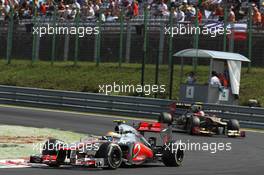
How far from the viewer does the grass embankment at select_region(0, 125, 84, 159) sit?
1477 cm

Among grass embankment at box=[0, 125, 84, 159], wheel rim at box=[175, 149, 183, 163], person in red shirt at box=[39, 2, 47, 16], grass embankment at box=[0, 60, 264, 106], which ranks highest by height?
person in red shirt at box=[39, 2, 47, 16]

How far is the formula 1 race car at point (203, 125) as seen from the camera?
21.0 metres

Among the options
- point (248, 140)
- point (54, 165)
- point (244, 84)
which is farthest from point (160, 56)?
point (54, 165)

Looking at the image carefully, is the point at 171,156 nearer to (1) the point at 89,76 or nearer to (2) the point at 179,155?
(2) the point at 179,155

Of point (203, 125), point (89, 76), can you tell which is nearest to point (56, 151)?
point (203, 125)

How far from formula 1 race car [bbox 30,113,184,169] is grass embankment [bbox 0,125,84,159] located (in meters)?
1.56

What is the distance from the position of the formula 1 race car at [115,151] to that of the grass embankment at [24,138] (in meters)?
1.56

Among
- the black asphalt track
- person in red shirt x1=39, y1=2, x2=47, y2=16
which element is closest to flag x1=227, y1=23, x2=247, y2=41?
the black asphalt track

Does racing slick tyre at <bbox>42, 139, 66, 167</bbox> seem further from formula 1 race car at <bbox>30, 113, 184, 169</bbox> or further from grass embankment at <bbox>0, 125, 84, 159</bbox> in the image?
grass embankment at <bbox>0, 125, 84, 159</bbox>

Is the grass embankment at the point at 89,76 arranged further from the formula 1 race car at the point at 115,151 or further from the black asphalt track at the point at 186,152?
the formula 1 race car at the point at 115,151

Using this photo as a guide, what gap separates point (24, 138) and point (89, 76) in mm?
15288

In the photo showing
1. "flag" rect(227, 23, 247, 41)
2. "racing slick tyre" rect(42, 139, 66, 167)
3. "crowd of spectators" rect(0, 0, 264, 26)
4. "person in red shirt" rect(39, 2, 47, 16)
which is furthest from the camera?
"person in red shirt" rect(39, 2, 47, 16)

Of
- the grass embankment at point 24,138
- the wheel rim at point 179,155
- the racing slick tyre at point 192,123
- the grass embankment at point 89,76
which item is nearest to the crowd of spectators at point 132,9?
the grass embankment at point 89,76

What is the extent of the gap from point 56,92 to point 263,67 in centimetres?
787
